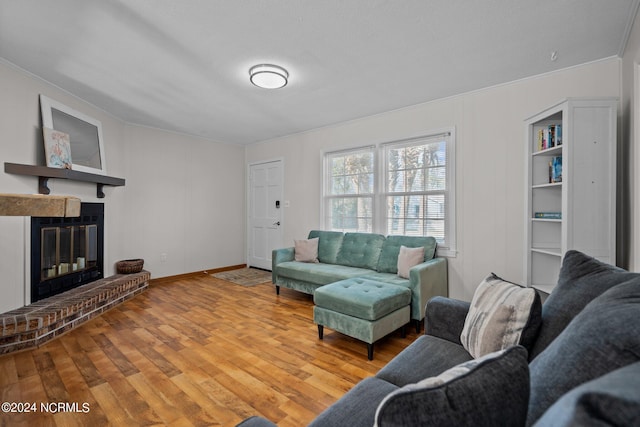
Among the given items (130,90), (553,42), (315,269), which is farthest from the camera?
(315,269)

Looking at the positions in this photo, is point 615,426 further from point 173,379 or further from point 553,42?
point 553,42

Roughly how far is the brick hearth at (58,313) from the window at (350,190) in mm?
2968

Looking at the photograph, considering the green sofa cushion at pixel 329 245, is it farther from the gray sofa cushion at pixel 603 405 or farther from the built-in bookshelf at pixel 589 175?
the gray sofa cushion at pixel 603 405

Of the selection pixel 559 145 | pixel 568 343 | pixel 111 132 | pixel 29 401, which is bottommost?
pixel 29 401

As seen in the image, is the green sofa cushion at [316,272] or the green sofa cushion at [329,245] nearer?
the green sofa cushion at [316,272]

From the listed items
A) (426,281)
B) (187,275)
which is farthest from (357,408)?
(187,275)

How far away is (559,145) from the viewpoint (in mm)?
2342

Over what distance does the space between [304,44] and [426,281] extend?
2422mm

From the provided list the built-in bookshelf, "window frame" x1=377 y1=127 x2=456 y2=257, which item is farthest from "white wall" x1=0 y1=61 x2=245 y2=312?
the built-in bookshelf

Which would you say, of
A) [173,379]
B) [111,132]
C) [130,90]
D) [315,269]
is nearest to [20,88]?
[130,90]

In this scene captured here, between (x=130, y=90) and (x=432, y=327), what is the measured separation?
3.76 m

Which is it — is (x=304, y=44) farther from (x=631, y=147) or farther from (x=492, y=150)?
(x=631, y=147)

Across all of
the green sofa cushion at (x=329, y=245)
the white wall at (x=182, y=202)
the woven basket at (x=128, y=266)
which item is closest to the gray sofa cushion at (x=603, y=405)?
the green sofa cushion at (x=329, y=245)

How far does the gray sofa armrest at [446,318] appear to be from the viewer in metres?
1.65
